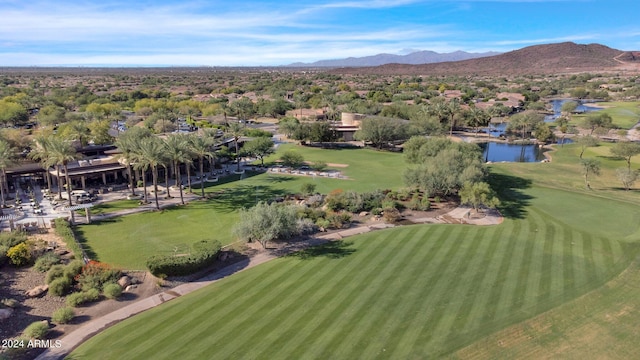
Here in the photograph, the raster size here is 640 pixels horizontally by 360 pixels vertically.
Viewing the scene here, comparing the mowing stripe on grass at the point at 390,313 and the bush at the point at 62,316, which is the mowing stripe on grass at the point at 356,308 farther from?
the bush at the point at 62,316

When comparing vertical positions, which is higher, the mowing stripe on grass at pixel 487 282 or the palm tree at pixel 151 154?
the palm tree at pixel 151 154

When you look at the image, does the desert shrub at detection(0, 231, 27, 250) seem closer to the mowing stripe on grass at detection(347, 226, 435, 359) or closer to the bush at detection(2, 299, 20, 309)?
the bush at detection(2, 299, 20, 309)

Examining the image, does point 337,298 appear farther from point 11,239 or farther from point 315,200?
point 11,239

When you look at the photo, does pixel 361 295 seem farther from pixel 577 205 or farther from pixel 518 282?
pixel 577 205

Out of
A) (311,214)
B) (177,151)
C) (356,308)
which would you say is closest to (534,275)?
(356,308)

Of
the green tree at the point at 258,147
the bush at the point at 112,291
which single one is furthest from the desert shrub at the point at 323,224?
the green tree at the point at 258,147

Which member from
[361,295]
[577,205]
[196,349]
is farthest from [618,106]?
[196,349]

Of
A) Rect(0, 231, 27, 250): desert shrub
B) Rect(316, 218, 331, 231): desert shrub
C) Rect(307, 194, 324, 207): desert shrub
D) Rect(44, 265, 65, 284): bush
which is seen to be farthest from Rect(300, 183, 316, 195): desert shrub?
Rect(0, 231, 27, 250): desert shrub
